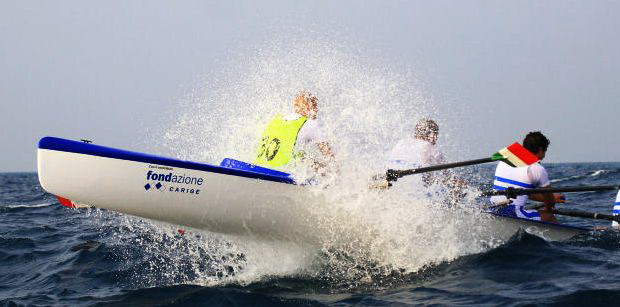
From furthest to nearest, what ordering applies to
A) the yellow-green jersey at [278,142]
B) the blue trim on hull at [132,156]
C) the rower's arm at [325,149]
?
1. the yellow-green jersey at [278,142]
2. the rower's arm at [325,149]
3. the blue trim on hull at [132,156]

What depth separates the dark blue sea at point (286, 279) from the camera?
4.56m

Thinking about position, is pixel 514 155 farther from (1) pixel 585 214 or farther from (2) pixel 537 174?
(1) pixel 585 214

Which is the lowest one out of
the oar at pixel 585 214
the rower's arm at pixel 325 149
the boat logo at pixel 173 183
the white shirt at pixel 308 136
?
the oar at pixel 585 214

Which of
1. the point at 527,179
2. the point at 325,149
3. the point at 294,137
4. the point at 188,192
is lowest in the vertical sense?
the point at 188,192

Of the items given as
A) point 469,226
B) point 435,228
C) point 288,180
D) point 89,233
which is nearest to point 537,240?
point 469,226

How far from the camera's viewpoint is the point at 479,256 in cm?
579

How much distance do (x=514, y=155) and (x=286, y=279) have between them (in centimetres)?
252

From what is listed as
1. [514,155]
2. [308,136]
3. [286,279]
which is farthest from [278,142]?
[514,155]

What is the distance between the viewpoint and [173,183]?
5031 millimetres

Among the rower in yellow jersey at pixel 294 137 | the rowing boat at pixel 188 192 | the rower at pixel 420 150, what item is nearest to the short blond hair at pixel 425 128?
the rower at pixel 420 150

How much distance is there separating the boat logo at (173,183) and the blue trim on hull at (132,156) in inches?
3.8

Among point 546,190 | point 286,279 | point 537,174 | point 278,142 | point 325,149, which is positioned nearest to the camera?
point 286,279

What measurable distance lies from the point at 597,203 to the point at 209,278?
1010 cm

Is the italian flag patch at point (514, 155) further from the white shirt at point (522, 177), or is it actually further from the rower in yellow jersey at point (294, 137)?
the rower in yellow jersey at point (294, 137)
